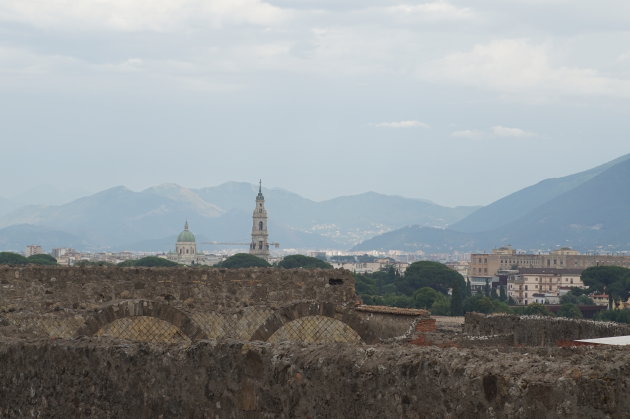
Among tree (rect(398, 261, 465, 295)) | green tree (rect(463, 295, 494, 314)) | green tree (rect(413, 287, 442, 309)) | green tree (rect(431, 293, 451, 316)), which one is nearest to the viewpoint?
green tree (rect(431, 293, 451, 316))

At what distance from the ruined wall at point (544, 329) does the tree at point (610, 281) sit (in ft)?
470

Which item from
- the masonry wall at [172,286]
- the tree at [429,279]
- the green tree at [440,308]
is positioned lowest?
the green tree at [440,308]

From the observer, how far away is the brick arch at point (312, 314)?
1257 centimetres

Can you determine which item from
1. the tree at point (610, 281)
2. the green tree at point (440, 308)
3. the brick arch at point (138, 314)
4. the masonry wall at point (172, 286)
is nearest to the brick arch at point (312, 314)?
the brick arch at point (138, 314)

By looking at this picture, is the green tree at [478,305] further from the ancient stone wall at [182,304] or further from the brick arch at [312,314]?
the brick arch at [312,314]

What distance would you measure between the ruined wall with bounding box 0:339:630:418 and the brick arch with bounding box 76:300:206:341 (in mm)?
2926

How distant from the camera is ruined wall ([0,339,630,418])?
218 inches

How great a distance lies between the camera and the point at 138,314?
41.7ft

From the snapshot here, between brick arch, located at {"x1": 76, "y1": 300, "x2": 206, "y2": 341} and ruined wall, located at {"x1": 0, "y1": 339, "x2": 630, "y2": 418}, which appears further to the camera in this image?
brick arch, located at {"x1": 76, "y1": 300, "x2": 206, "y2": 341}

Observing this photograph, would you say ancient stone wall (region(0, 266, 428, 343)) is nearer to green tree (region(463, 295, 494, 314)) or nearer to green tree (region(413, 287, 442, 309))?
green tree (region(463, 295, 494, 314))

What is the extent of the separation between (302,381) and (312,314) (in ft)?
19.2

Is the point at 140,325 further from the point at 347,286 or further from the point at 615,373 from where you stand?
the point at 615,373

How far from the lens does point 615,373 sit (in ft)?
17.9

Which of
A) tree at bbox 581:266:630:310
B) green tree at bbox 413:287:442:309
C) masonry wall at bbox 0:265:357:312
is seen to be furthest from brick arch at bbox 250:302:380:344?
tree at bbox 581:266:630:310
